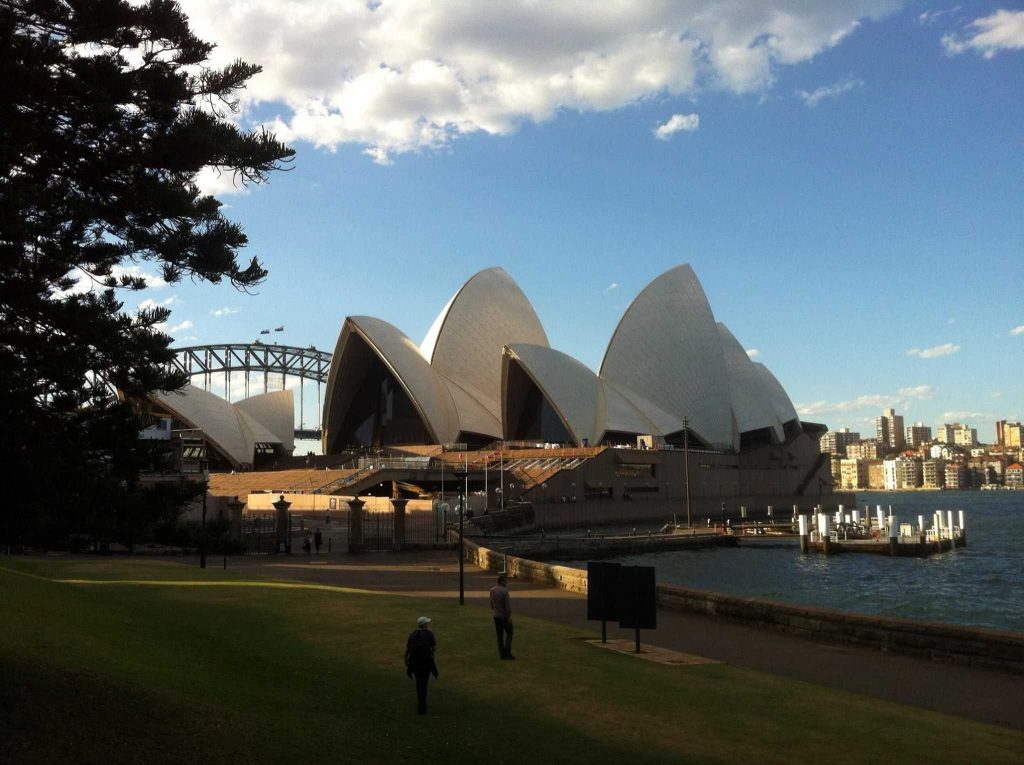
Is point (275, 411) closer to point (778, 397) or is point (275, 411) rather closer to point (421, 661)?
point (778, 397)

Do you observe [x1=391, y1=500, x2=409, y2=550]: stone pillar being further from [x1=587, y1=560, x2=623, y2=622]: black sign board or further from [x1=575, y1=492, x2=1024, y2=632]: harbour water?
[x1=587, y1=560, x2=623, y2=622]: black sign board

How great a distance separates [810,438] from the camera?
89375 millimetres

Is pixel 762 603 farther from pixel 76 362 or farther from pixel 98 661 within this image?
pixel 76 362

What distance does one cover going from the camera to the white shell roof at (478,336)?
229 feet

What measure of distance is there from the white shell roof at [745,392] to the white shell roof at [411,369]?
24834 mm

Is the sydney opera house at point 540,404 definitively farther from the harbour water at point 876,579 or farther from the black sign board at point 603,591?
the black sign board at point 603,591

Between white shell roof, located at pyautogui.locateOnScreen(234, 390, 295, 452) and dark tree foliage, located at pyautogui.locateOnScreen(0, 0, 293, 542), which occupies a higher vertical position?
white shell roof, located at pyautogui.locateOnScreen(234, 390, 295, 452)

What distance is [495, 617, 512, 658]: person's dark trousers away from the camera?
1050 cm

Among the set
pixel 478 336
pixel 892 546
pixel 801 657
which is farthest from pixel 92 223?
pixel 478 336

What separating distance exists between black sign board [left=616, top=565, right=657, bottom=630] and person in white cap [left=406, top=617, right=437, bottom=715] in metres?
3.94

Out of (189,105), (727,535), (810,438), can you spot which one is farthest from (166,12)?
(810,438)

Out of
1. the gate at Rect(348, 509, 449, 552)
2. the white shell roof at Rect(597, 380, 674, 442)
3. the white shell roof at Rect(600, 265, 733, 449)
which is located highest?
the white shell roof at Rect(600, 265, 733, 449)

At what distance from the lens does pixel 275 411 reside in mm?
82312

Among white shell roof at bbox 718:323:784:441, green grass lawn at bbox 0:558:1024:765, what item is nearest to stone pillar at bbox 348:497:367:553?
green grass lawn at bbox 0:558:1024:765
